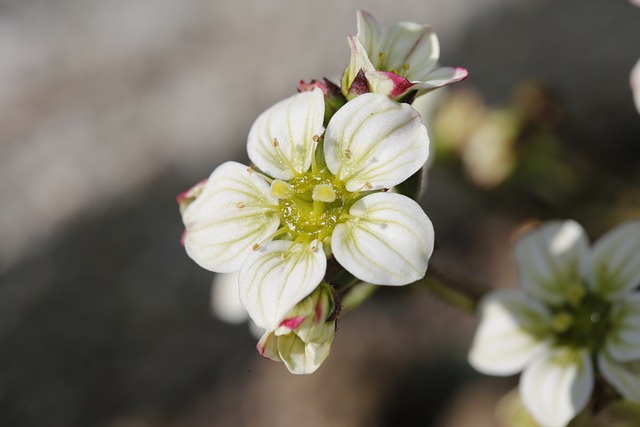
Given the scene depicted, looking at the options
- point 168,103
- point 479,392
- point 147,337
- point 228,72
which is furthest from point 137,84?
point 479,392

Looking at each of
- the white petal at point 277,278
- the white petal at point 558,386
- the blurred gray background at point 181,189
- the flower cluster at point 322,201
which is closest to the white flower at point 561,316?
the white petal at point 558,386

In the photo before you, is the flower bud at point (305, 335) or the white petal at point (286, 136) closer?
the flower bud at point (305, 335)

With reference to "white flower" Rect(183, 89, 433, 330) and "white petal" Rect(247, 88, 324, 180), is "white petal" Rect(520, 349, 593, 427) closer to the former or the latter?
"white flower" Rect(183, 89, 433, 330)

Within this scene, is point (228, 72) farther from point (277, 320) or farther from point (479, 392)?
point (277, 320)

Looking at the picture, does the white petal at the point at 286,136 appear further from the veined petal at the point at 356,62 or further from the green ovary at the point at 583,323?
the green ovary at the point at 583,323

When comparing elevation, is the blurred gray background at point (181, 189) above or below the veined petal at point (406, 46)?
below

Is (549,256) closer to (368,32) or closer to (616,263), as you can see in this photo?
(616,263)

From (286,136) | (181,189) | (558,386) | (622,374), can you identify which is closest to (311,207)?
(286,136)
